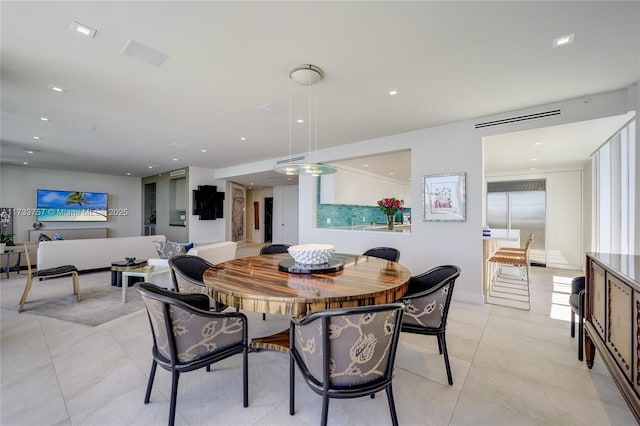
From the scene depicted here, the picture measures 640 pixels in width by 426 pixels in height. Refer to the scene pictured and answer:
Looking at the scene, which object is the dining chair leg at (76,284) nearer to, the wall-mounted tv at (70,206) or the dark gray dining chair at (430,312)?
the dark gray dining chair at (430,312)

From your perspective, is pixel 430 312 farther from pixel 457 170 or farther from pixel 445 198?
pixel 457 170

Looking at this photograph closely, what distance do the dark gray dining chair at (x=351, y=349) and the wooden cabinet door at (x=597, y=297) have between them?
1.59 m

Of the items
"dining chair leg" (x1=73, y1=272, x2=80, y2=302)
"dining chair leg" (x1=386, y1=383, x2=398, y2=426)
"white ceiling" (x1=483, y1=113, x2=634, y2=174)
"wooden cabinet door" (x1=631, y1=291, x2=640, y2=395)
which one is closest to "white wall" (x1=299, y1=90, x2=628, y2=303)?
"white ceiling" (x1=483, y1=113, x2=634, y2=174)

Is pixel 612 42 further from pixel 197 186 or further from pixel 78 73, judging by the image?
pixel 197 186

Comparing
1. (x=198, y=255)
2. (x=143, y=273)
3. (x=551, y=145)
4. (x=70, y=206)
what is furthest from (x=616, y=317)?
(x=70, y=206)

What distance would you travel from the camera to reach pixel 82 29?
190cm

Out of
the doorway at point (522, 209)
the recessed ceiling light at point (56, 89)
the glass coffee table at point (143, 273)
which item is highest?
the recessed ceiling light at point (56, 89)

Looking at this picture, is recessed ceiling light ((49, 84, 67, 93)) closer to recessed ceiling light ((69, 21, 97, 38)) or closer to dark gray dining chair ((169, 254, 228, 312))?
recessed ceiling light ((69, 21, 97, 38))

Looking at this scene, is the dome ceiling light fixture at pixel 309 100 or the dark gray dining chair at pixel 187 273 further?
the dome ceiling light fixture at pixel 309 100

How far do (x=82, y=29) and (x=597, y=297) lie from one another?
4207 millimetres

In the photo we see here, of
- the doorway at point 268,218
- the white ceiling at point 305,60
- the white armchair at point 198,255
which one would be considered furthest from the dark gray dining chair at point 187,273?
the doorway at point 268,218

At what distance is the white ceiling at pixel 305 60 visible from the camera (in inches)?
69.3

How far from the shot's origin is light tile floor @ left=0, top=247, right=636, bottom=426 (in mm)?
1577

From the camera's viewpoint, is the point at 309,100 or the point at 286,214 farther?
the point at 286,214
